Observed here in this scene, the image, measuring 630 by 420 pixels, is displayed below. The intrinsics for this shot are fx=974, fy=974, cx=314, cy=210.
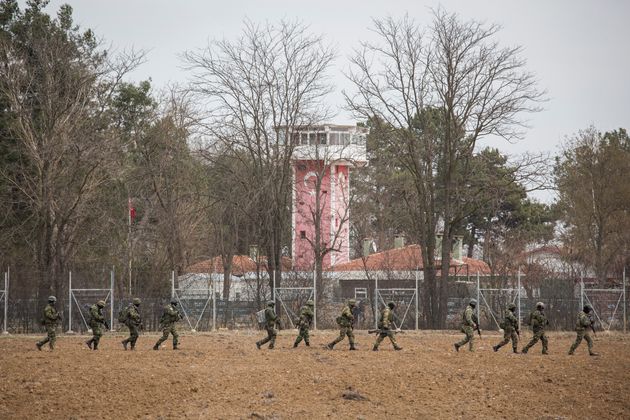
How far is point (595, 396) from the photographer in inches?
886

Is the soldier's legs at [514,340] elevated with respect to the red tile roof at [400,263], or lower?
lower

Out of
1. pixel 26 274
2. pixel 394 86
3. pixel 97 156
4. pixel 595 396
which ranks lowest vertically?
pixel 595 396

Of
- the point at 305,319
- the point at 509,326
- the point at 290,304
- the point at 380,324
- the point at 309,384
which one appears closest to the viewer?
the point at 309,384

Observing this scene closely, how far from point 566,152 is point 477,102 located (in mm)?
16725

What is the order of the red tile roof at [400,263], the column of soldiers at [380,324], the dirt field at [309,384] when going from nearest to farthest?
the dirt field at [309,384], the column of soldiers at [380,324], the red tile roof at [400,263]

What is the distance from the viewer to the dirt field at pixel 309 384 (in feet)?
66.8

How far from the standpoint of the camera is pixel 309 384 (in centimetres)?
2272

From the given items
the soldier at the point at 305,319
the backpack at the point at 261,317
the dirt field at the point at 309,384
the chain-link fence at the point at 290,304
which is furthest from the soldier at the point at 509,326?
the backpack at the point at 261,317

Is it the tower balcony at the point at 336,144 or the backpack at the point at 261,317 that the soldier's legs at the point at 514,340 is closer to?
the backpack at the point at 261,317

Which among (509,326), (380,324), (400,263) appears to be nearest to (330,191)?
(400,263)

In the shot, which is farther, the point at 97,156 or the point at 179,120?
the point at 179,120

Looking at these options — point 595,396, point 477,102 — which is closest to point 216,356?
point 595,396

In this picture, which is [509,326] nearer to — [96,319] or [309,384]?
[309,384]

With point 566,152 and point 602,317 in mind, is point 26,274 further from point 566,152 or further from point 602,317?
point 566,152
